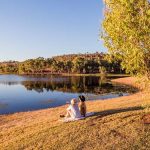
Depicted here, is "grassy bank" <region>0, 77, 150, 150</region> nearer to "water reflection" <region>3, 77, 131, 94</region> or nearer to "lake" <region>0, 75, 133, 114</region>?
"lake" <region>0, 75, 133, 114</region>

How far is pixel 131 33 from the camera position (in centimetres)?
1972

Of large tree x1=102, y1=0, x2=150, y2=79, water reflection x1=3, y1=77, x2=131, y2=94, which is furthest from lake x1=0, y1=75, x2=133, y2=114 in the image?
large tree x1=102, y1=0, x2=150, y2=79

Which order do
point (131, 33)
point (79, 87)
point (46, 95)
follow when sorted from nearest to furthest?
point (131, 33)
point (46, 95)
point (79, 87)

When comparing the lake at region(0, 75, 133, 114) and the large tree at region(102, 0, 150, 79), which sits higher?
the large tree at region(102, 0, 150, 79)

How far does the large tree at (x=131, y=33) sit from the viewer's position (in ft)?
64.9

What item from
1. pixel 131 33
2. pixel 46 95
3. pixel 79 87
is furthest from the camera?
pixel 79 87

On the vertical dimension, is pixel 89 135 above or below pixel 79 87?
above

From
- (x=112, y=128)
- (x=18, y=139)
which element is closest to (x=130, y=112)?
(x=112, y=128)

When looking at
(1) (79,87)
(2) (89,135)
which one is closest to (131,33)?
(2) (89,135)

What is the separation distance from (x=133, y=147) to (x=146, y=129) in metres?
2.52

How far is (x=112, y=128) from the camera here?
20.6m

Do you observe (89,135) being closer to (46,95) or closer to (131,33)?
(131,33)

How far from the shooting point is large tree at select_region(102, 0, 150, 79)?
1978cm

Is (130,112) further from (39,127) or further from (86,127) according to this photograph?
(39,127)
